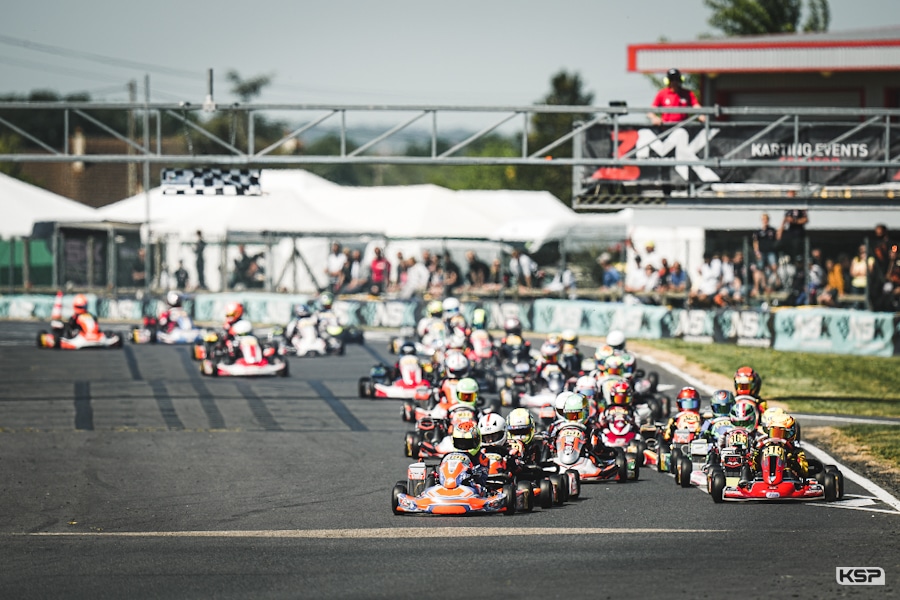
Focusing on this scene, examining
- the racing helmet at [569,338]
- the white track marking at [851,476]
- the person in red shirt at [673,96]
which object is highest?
the person in red shirt at [673,96]

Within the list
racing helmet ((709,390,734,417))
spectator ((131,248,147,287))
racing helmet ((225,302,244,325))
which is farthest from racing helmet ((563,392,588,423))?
spectator ((131,248,147,287))

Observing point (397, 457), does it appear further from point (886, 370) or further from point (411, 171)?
point (411, 171)

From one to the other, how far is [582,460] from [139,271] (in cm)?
2810

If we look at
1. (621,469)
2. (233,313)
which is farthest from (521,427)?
(233,313)

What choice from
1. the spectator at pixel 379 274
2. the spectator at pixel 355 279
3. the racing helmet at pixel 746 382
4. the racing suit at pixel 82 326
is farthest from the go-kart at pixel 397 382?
the spectator at pixel 355 279

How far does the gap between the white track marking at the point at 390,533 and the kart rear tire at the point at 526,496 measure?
35.0 inches

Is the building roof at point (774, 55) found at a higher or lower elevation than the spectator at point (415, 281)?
higher

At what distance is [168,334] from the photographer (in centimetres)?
2869

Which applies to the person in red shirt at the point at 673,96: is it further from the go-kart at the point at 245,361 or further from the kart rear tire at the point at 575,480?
the kart rear tire at the point at 575,480

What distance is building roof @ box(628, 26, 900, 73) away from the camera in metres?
33.0

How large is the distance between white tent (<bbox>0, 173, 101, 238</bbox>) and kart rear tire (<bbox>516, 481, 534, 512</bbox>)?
3256 cm

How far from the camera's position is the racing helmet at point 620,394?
1552 cm

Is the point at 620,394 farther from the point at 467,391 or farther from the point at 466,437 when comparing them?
the point at 466,437

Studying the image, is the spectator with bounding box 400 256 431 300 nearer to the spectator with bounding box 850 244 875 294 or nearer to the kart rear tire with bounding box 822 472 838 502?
the spectator with bounding box 850 244 875 294
